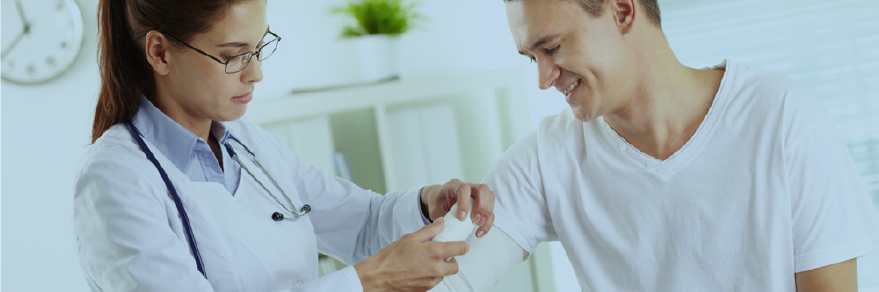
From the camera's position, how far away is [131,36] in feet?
4.39

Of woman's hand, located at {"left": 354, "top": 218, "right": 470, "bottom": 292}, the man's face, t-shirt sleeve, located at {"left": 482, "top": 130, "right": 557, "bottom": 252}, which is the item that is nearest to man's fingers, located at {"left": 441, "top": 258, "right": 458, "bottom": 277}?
woman's hand, located at {"left": 354, "top": 218, "right": 470, "bottom": 292}

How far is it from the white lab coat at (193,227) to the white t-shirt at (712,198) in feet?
1.06

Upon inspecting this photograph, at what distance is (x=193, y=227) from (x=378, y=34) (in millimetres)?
1280

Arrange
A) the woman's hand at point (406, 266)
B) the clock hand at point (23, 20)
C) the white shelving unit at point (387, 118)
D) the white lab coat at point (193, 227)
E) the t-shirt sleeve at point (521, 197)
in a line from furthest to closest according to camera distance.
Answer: the clock hand at point (23, 20), the white shelving unit at point (387, 118), the t-shirt sleeve at point (521, 197), the woman's hand at point (406, 266), the white lab coat at point (193, 227)

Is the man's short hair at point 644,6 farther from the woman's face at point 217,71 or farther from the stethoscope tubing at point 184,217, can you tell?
the stethoscope tubing at point 184,217

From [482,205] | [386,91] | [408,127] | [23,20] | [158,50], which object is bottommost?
[482,205]

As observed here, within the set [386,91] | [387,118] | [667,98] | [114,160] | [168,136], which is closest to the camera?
[114,160]

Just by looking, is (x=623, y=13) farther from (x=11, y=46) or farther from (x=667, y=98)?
(x=11, y=46)

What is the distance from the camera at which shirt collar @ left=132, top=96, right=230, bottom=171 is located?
1326 mm

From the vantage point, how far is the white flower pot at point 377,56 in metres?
2.42

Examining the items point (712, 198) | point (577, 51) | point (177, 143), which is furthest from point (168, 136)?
point (712, 198)

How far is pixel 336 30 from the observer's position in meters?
2.72

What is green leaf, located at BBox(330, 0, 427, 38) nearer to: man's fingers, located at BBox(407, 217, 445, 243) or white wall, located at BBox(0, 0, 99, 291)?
white wall, located at BBox(0, 0, 99, 291)

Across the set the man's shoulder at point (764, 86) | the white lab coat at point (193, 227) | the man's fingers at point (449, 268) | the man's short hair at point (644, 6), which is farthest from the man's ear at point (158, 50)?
the man's shoulder at point (764, 86)
